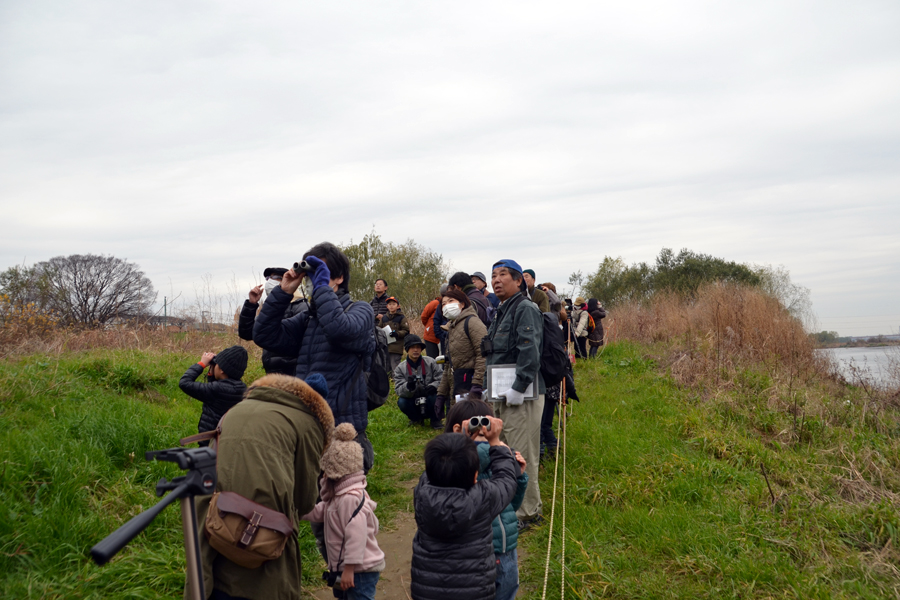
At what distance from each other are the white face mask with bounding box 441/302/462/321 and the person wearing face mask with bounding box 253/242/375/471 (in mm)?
2502

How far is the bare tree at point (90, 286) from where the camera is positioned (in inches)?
603

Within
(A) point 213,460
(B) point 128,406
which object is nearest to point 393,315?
(B) point 128,406

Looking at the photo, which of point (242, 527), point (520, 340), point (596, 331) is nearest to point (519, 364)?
point (520, 340)

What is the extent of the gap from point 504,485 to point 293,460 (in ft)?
3.34

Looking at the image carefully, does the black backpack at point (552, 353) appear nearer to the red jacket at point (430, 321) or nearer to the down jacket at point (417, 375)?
the down jacket at point (417, 375)

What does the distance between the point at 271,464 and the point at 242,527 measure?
25 cm

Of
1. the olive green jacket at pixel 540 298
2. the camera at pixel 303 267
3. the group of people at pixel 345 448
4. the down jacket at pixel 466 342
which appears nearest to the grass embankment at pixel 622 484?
the group of people at pixel 345 448

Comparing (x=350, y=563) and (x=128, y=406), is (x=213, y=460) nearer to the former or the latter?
(x=350, y=563)

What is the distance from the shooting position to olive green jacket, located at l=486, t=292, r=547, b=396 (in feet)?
15.0

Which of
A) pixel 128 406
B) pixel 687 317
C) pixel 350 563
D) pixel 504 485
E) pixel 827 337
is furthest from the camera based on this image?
pixel 687 317

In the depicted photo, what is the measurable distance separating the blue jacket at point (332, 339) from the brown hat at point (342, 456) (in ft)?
1.20

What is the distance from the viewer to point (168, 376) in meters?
7.45

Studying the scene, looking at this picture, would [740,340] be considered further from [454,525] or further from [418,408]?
[454,525]

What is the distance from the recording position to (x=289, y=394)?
2.56 metres
